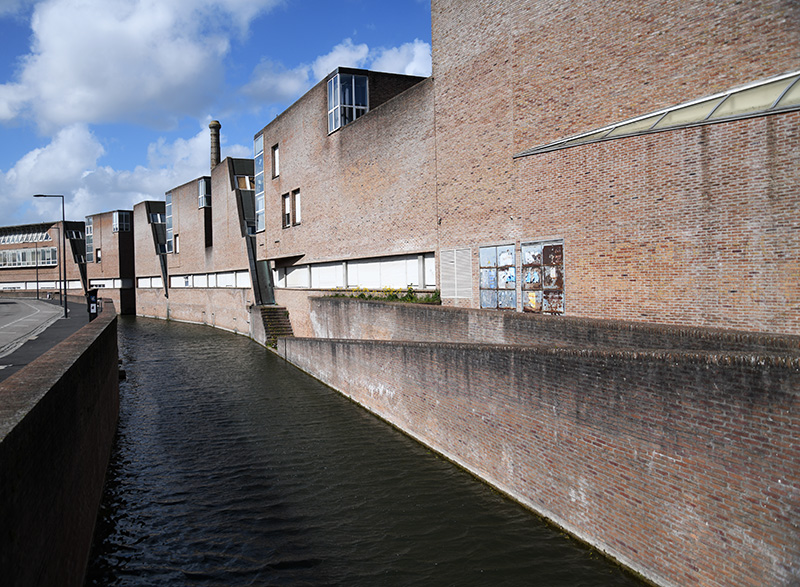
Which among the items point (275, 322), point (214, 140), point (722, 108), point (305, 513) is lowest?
point (305, 513)

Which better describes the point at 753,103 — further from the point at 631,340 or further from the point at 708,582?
the point at 708,582

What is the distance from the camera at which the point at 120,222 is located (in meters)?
62.7

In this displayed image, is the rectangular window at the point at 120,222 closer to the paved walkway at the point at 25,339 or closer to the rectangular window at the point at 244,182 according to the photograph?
the rectangular window at the point at 244,182

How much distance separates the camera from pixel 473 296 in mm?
15367

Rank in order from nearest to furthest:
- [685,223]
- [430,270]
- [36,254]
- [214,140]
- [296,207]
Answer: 1. [685,223]
2. [430,270]
3. [296,207]
4. [214,140]
5. [36,254]

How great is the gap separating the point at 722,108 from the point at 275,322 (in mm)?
23200

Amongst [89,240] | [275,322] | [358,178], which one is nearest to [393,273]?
[358,178]

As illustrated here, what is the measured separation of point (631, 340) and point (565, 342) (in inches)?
54.2

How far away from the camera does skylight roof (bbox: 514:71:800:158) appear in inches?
328

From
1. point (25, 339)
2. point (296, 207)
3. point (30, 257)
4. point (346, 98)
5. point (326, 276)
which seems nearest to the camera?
point (25, 339)

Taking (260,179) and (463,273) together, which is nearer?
(463,273)

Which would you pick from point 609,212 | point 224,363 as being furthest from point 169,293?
point 609,212

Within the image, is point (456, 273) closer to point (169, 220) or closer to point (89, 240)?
point (169, 220)

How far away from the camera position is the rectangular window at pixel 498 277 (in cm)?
1384
